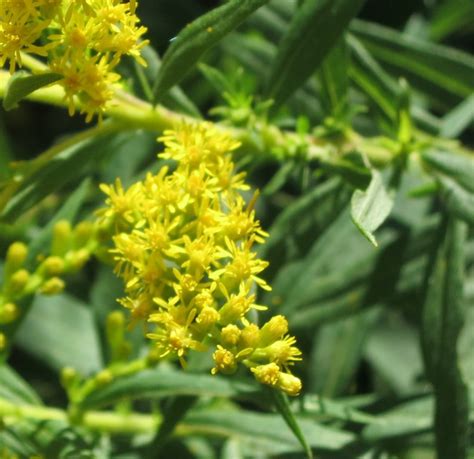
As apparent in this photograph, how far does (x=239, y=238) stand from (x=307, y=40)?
2.67 ft

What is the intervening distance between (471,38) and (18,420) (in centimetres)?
268

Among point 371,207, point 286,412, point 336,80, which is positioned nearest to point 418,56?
point 336,80

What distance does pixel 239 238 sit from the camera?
74.9 inches

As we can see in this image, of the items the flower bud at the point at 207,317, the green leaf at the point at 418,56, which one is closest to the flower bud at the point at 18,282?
the flower bud at the point at 207,317

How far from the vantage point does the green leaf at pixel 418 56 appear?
3.06 m

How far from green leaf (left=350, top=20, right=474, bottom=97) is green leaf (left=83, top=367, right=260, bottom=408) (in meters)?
1.32

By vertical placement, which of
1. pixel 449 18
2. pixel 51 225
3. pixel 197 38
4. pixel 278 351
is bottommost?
pixel 51 225

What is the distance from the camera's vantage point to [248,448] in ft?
9.07

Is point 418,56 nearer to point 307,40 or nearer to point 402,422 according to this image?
point 307,40

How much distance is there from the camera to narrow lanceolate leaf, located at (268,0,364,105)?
242cm

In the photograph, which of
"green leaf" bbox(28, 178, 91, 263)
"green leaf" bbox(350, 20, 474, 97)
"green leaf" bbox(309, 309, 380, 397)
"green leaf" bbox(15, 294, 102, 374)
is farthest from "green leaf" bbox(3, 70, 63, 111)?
"green leaf" bbox(15, 294, 102, 374)

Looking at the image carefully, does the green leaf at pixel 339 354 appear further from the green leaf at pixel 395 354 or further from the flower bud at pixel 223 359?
the flower bud at pixel 223 359

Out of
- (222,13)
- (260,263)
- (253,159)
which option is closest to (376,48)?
(253,159)

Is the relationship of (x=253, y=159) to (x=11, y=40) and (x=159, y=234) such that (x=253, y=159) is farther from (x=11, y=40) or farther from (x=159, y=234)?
(x=11, y=40)
